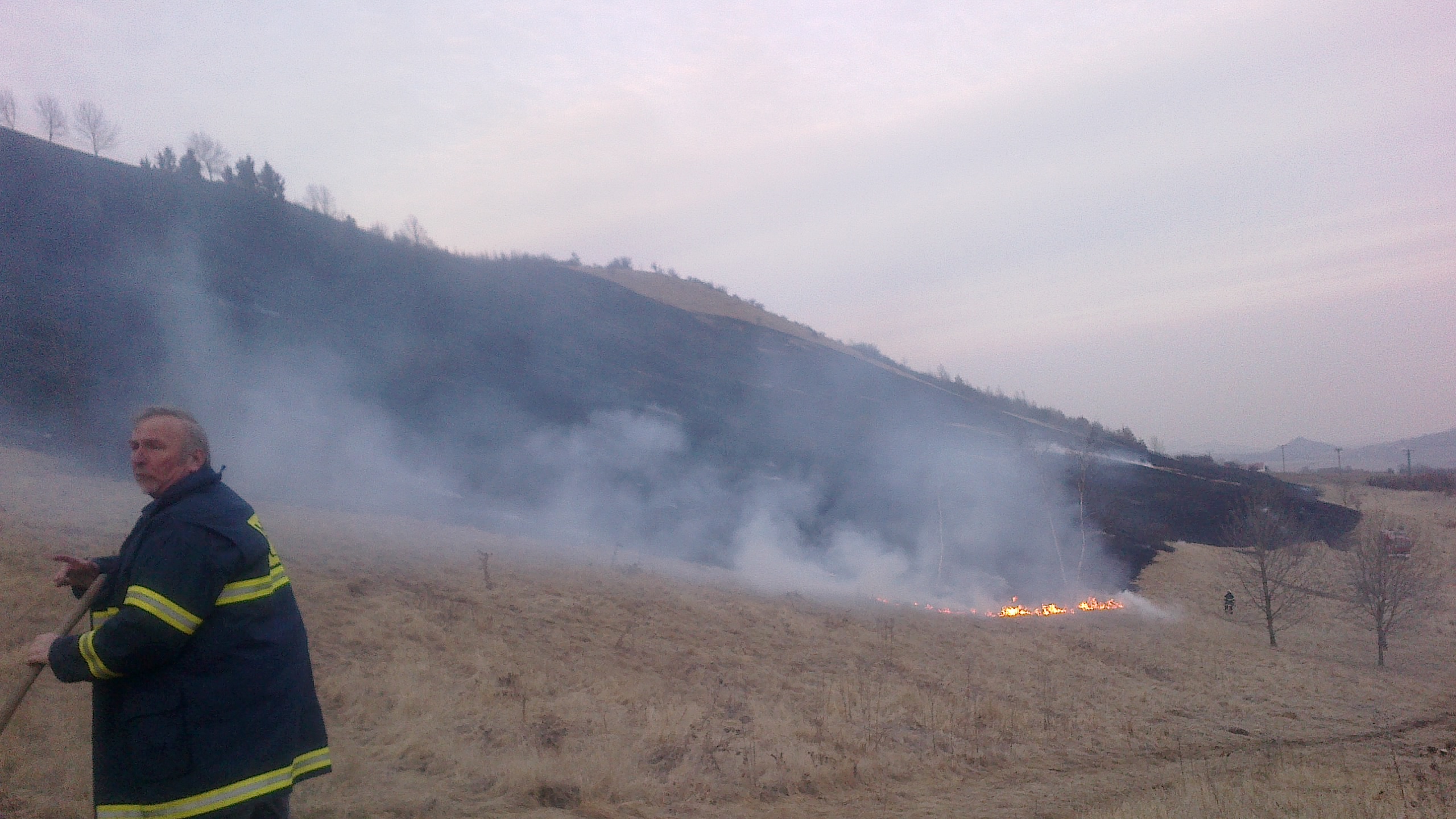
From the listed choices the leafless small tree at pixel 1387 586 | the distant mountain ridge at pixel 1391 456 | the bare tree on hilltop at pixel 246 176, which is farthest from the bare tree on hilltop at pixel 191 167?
the distant mountain ridge at pixel 1391 456

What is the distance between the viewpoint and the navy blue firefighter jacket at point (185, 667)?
2.76 meters

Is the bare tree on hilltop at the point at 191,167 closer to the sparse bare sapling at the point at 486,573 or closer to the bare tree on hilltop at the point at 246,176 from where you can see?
the bare tree on hilltop at the point at 246,176

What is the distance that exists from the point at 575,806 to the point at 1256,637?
2292 cm

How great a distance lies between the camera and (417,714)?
827 centimetres

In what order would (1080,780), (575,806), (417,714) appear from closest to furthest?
(575,806) < (417,714) < (1080,780)

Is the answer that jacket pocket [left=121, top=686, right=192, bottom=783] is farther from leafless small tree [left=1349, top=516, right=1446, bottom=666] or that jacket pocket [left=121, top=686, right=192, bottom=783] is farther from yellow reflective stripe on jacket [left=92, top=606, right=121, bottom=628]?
leafless small tree [left=1349, top=516, right=1446, bottom=666]

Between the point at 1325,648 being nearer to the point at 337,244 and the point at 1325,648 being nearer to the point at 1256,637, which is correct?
the point at 1256,637

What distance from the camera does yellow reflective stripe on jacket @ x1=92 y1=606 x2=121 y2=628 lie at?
3.04 m

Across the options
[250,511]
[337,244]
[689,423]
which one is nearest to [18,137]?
[337,244]

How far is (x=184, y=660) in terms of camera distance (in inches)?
112

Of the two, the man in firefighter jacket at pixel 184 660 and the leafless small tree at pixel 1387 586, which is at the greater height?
the man in firefighter jacket at pixel 184 660

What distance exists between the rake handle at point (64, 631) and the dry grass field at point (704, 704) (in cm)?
328

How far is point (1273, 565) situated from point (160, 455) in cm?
2910

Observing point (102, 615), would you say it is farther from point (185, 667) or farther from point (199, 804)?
point (199, 804)
